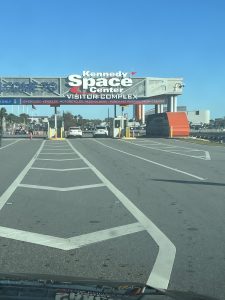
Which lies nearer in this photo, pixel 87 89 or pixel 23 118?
pixel 87 89

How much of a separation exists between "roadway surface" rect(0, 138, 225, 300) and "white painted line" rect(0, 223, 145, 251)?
1cm

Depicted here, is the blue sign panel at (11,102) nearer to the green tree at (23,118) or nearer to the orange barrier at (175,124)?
the orange barrier at (175,124)

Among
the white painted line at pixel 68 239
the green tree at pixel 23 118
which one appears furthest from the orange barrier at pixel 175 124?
the green tree at pixel 23 118

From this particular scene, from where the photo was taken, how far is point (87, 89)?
196 ft

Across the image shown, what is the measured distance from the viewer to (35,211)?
10453 millimetres

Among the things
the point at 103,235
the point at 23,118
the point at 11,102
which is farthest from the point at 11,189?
the point at 23,118

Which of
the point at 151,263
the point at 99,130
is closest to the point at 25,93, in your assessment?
the point at 99,130

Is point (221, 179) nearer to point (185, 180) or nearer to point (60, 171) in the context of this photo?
point (185, 180)

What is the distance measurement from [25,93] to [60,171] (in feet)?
134

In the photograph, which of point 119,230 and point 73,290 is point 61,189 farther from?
point 73,290

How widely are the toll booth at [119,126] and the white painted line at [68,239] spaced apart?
2316 inches

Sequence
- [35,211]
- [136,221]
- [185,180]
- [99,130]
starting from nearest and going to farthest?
[136,221] < [35,211] < [185,180] < [99,130]

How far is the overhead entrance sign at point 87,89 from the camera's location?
5900cm

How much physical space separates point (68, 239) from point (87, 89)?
52378 mm
